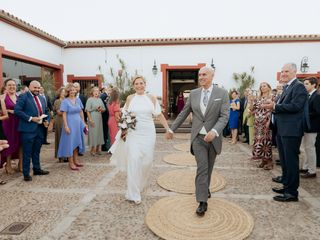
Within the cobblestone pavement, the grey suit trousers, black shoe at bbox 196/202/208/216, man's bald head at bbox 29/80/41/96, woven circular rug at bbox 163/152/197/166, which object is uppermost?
man's bald head at bbox 29/80/41/96

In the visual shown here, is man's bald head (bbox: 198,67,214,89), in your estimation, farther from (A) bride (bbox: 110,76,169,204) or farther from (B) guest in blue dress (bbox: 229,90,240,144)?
(B) guest in blue dress (bbox: 229,90,240,144)

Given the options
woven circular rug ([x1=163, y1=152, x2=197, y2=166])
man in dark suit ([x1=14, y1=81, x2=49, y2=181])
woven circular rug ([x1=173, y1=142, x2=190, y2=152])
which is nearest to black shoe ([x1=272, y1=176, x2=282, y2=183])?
woven circular rug ([x1=163, y1=152, x2=197, y2=166])

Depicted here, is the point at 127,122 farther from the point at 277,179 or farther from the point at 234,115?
the point at 234,115

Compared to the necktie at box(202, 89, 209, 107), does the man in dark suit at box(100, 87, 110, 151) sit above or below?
below

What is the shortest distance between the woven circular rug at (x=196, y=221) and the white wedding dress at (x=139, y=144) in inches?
18.2

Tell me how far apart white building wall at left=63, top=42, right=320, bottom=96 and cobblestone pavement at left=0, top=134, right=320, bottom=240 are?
893 cm

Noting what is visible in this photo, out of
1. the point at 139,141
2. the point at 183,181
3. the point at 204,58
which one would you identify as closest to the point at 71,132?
the point at 139,141

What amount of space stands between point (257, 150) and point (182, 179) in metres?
2.12

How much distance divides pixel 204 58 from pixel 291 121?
10646mm

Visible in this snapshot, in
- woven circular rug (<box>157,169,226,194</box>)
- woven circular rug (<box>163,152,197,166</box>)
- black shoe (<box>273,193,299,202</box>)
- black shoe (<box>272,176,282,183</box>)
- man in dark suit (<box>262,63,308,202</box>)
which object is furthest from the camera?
woven circular rug (<box>163,152,197,166</box>)

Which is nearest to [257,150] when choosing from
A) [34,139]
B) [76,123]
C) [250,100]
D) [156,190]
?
[250,100]

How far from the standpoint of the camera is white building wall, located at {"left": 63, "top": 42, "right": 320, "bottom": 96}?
13734mm

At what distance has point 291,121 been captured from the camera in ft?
13.0

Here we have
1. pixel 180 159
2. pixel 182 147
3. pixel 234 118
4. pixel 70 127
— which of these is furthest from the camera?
pixel 234 118
